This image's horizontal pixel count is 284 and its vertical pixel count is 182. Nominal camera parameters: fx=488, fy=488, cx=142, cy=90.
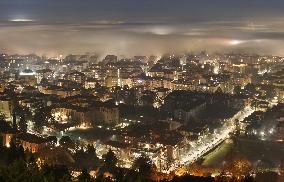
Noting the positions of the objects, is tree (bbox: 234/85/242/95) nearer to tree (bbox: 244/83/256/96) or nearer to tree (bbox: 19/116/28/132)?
tree (bbox: 244/83/256/96)

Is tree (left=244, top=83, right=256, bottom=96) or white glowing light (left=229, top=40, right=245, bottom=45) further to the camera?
white glowing light (left=229, top=40, right=245, bottom=45)

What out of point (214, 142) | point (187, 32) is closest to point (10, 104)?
point (214, 142)

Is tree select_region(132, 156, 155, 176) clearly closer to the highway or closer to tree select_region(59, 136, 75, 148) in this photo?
the highway

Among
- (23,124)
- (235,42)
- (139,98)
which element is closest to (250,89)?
(139,98)

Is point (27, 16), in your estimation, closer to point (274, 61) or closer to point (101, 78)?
point (101, 78)

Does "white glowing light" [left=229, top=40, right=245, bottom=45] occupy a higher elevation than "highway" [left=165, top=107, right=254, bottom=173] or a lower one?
higher

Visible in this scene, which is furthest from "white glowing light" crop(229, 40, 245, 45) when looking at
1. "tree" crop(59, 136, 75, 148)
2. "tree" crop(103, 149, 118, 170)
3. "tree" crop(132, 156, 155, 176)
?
"tree" crop(103, 149, 118, 170)

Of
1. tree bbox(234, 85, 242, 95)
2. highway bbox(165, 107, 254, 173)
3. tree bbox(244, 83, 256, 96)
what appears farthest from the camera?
tree bbox(234, 85, 242, 95)

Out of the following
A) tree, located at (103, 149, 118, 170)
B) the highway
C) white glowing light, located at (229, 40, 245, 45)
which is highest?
white glowing light, located at (229, 40, 245, 45)

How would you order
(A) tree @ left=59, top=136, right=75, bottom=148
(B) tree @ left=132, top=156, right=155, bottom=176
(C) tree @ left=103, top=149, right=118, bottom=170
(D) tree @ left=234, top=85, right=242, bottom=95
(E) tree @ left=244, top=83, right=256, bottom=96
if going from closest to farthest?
(B) tree @ left=132, top=156, right=155, bottom=176 < (C) tree @ left=103, top=149, right=118, bottom=170 < (A) tree @ left=59, top=136, right=75, bottom=148 < (E) tree @ left=244, top=83, right=256, bottom=96 < (D) tree @ left=234, top=85, right=242, bottom=95
